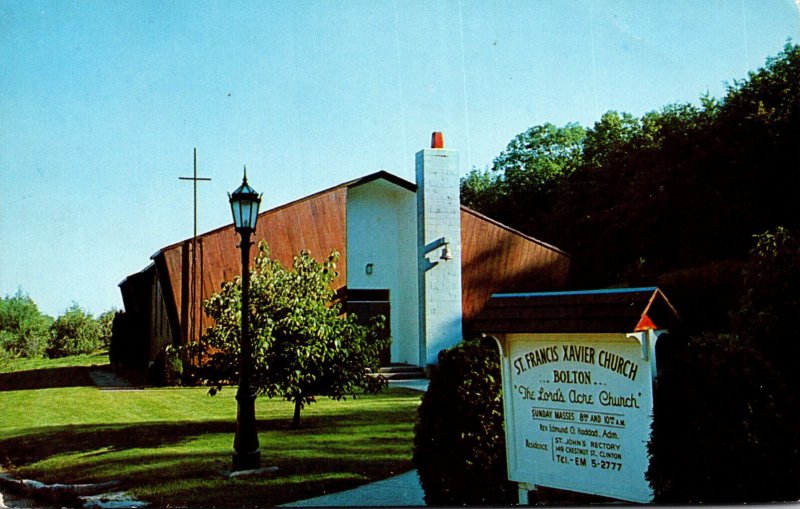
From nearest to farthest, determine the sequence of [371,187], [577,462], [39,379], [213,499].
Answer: [577,462], [213,499], [39,379], [371,187]

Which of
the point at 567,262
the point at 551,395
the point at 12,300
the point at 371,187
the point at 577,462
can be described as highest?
the point at 371,187

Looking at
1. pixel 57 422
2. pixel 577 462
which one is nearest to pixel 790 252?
pixel 577 462

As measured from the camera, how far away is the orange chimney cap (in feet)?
21.6

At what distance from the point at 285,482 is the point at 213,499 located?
0.63 meters

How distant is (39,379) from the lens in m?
5.92

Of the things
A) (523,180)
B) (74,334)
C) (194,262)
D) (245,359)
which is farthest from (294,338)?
(523,180)

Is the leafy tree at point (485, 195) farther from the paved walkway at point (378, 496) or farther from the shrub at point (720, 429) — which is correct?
the shrub at point (720, 429)

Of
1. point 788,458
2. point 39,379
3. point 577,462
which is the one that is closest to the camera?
point 788,458

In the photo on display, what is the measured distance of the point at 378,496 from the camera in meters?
5.24

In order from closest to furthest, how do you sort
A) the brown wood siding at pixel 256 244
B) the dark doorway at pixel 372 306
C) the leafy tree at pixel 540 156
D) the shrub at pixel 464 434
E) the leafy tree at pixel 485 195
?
1. the shrub at pixel 464 434
2. the brown wood siding at pixel 256 244
3. the leafy tree at pixel 540 156
4. the dark doorway at pixel 372 306
5. the leafy tree at pixel 485 195

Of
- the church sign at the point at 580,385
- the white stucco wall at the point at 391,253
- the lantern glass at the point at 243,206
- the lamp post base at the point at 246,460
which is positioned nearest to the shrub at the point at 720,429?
the church sign at the point at 580,385

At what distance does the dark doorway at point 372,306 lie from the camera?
7.56 meters

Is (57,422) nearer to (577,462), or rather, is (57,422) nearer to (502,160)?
(577,462)

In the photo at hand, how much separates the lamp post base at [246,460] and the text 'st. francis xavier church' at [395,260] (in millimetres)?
1264
